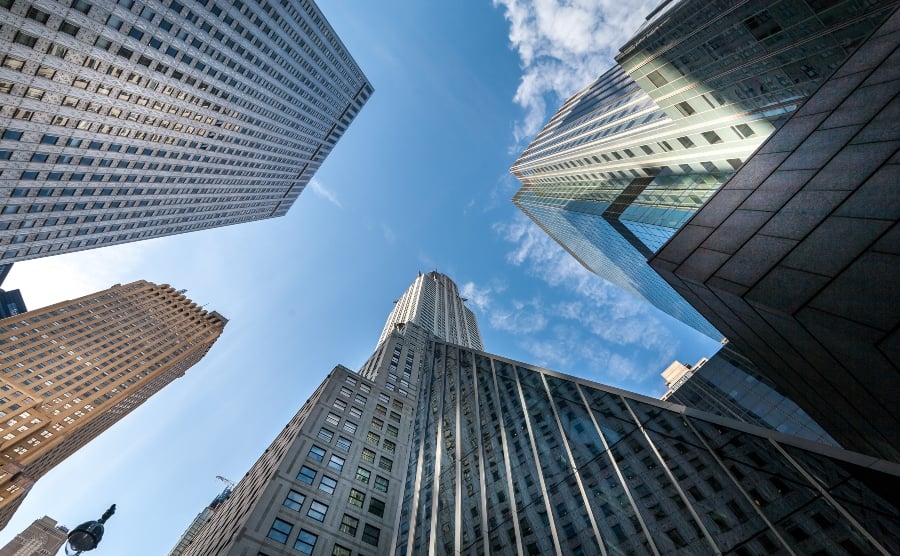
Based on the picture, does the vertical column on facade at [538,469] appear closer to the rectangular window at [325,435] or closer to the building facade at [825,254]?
the building facade at [825,254]

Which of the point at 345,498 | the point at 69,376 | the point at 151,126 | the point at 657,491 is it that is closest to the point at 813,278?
the point at 657,491

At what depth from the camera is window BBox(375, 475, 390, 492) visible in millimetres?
37094

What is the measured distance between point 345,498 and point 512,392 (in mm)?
17428

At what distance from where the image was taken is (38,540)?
135375 millimetres

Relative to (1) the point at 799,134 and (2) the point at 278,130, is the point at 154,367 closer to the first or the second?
(2) the point at 278,130

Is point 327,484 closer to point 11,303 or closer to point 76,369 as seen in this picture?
point 76,369

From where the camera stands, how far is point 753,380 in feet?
142

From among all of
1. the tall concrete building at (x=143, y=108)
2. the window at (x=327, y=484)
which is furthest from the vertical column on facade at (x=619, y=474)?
the tall concrete building at (x=143, y=108)

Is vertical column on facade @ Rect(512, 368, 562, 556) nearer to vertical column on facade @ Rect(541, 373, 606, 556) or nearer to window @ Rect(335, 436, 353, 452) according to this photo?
vertical column on facade @ Rect(541, 373, 606, 556)

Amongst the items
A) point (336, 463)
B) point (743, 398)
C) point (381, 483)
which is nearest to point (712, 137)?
point (743, 398)

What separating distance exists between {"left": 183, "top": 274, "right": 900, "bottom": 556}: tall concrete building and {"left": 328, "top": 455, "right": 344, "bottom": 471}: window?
115mm

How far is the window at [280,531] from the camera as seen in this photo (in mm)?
28459

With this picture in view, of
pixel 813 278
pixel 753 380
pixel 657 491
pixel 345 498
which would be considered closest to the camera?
pixel 813 278

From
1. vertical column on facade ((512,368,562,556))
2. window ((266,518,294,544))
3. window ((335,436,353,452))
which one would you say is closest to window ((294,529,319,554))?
window ((266,518,294,544))
